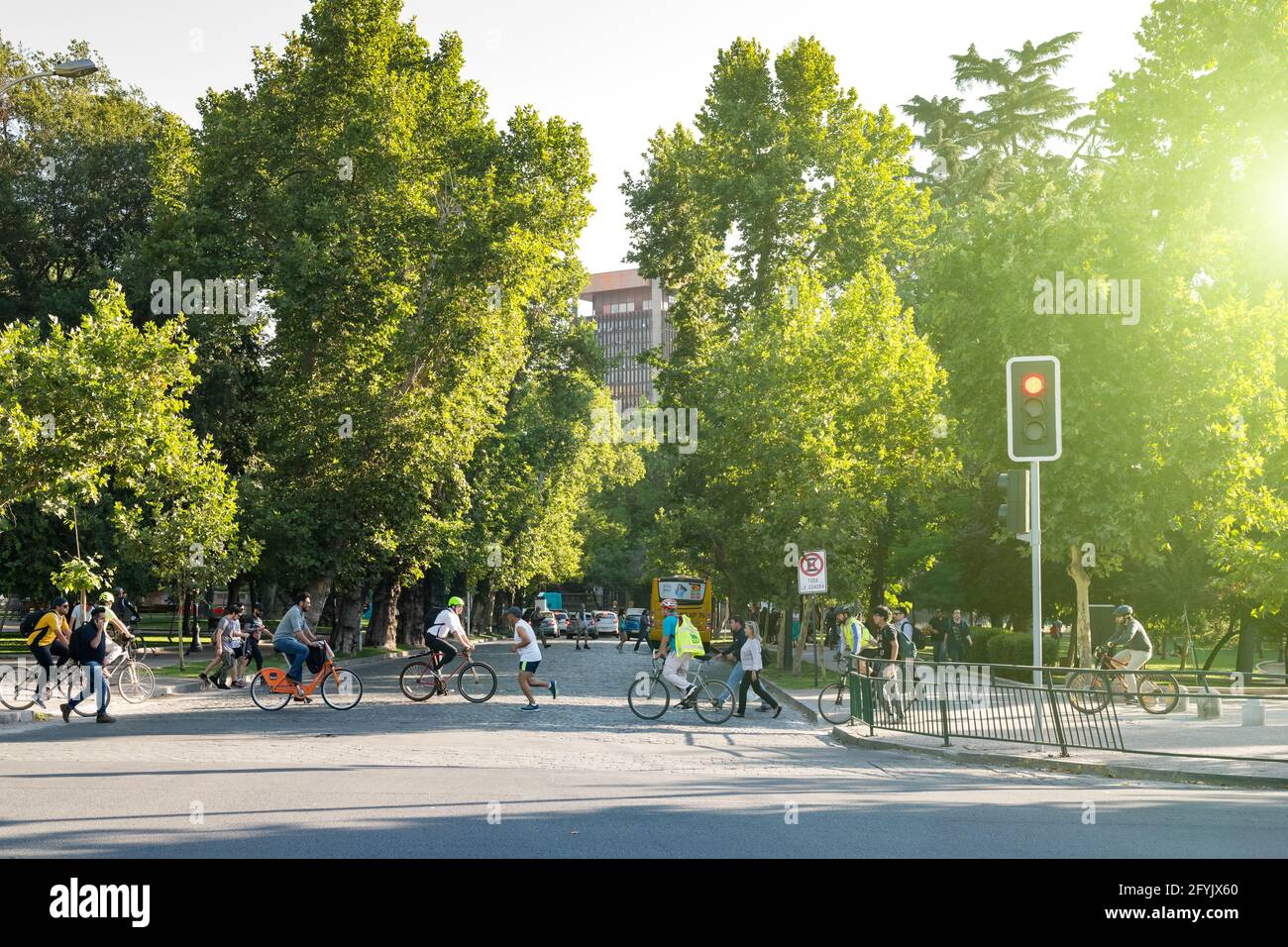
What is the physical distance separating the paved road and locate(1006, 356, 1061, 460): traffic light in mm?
3976

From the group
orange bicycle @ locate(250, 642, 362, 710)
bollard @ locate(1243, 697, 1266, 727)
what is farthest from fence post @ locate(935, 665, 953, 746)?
orange bicycle @ locate(250, 642, 362, 710)

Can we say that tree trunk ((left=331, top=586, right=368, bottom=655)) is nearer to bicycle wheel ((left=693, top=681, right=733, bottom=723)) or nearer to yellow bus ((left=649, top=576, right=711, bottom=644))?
yellow bus ((left=649, top=576, right=711, bottom=644))

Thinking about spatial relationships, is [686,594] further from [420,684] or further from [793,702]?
[420,684]

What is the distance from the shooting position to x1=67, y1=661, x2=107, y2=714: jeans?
1995 cm

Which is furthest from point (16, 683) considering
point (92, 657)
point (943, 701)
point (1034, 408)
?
point (1034, 408)

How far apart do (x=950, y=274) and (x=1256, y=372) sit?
9686mm

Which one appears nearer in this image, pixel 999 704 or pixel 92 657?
pixel 999 704

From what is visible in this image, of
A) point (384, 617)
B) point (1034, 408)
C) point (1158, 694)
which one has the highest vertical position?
point (1034, 408)

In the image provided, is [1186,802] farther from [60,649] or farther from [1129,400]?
[1129,400]

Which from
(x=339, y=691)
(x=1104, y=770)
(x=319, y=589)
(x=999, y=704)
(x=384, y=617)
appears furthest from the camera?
(x=384, y=617)

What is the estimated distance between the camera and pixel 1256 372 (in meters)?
28.6

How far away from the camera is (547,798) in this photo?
11406 mm

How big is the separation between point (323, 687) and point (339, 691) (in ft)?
0.92
